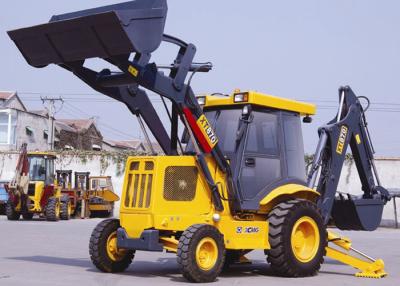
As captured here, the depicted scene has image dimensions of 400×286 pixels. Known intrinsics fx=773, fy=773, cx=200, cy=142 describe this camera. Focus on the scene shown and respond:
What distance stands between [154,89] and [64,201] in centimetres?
2143

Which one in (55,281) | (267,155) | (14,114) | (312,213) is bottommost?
(55,281)

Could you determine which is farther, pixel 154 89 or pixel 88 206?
pixel 88 206

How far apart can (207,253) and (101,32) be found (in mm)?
3295

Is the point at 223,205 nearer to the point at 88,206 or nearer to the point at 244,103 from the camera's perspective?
the point at 244,103

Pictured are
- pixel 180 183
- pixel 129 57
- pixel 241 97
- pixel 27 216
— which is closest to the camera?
pixel 129 57

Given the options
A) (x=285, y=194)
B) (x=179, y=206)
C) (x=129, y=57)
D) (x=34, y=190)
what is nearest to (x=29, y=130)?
(x=34, y=190)

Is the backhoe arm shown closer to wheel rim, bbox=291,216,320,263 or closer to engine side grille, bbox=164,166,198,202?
wheel rim, bbox=291,216,320,263

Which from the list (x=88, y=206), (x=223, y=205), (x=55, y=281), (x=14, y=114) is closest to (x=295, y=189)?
(x=223, y=205)

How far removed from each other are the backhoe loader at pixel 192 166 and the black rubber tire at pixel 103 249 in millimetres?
16

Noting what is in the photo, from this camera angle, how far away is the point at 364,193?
1363cm

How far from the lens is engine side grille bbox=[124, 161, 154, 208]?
1125 cm

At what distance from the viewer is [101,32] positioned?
1016cm

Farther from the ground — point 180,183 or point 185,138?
point 185,138

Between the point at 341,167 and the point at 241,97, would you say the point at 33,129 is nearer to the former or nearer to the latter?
the point at 341,167
